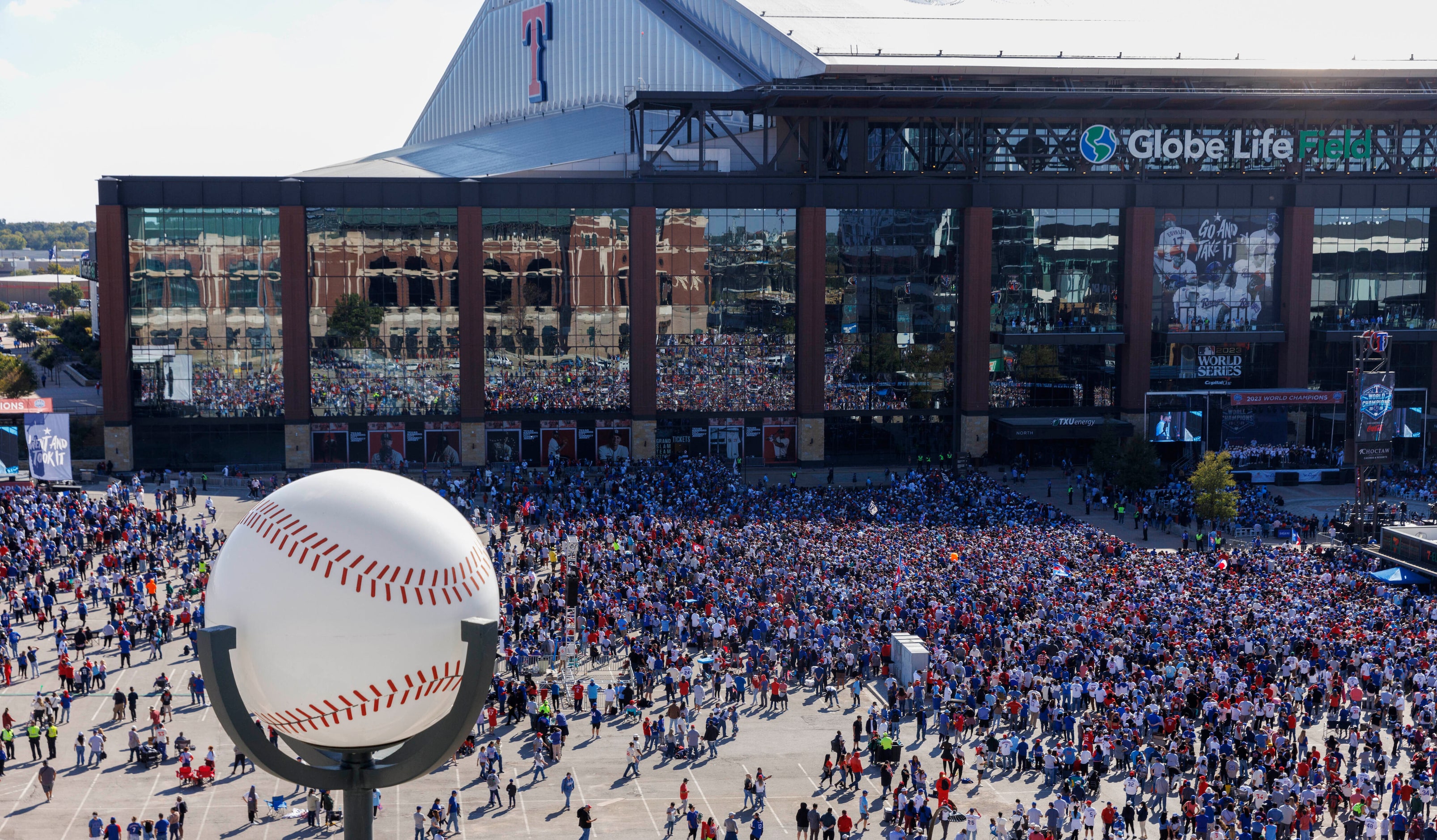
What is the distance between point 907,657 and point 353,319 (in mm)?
41926

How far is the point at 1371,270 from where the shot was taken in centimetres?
7356

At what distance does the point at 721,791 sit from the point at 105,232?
4970 centimetres

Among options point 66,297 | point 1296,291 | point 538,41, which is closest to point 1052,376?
point 1296,291

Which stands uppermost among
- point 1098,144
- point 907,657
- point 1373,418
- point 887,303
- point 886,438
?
point 1098,144

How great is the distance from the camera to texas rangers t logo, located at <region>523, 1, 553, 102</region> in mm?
102000

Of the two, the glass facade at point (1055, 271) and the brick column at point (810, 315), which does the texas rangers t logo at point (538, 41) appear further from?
the glass facade at point (1055, 271)

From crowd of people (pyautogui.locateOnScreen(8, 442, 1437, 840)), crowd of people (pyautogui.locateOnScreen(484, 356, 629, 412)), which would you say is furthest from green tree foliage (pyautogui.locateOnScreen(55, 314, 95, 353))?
crowd of people (pyautogui.locateOnScreen(8, 442, 1437, 840))

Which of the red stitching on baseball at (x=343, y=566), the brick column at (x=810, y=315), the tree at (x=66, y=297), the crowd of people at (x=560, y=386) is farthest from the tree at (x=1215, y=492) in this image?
the tree at (x=66, y=297)

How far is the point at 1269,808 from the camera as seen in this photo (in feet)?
84.9

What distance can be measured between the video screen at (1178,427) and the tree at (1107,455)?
7.41ft

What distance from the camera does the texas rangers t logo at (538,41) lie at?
102 metres

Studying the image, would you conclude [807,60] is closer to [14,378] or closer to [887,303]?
[887,303]

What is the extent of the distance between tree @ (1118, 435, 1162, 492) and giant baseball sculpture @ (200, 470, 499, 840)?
55357mm

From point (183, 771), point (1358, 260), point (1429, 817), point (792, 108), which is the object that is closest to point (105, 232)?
point (792, 108)
